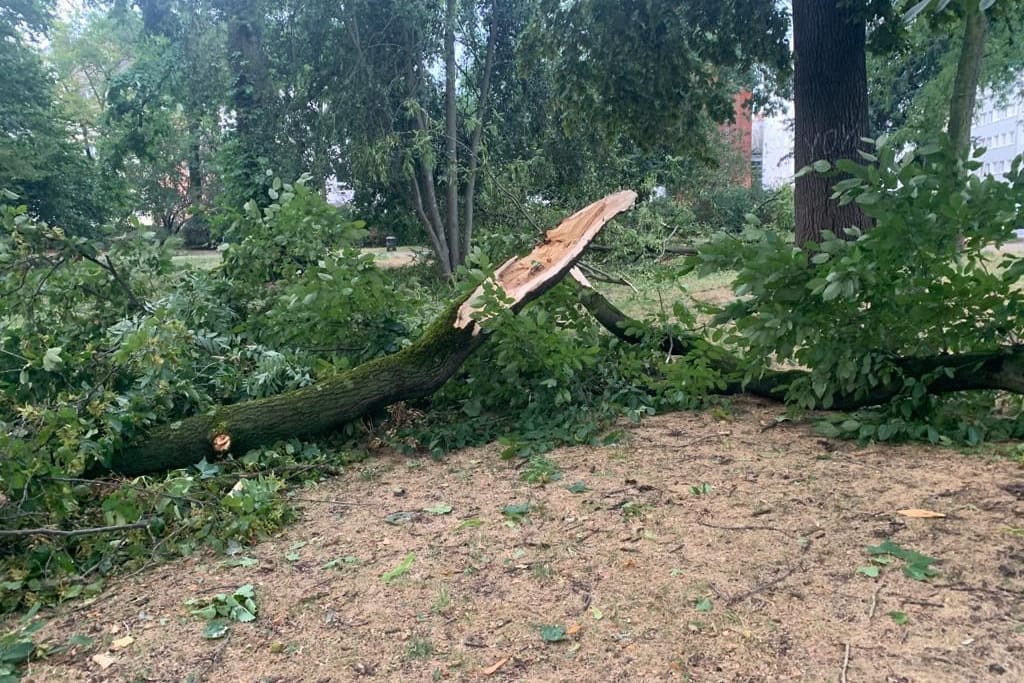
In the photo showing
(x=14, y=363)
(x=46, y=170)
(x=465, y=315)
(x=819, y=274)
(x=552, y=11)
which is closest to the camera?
(x=819, y=274)

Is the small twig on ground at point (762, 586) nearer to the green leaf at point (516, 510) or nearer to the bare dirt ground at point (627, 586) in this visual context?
the bare dirt ground at point (627, 586)

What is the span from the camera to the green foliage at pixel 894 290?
11.1 feet

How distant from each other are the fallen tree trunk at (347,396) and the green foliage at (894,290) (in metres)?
1.24

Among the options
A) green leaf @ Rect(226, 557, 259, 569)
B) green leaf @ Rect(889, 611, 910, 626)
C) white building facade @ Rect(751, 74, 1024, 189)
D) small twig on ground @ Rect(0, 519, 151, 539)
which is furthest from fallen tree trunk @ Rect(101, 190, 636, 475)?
white building facade @ Rect(751, 74, 1024, 189)

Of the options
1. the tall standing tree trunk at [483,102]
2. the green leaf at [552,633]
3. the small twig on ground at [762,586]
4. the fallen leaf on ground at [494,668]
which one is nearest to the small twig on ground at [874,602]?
the small twig on ground at [762,586]

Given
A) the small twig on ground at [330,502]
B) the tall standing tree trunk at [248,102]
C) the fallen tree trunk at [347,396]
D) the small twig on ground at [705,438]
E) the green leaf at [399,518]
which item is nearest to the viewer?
the green leaf at [399,518]

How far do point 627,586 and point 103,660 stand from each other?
1.69 metres

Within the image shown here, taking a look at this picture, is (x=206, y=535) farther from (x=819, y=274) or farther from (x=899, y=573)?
(x=819, y=274)

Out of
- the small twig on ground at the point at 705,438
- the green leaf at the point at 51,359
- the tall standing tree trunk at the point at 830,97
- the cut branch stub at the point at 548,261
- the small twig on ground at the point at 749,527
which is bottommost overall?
the small twig on ground at the point at 749,527

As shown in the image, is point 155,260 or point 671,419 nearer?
point 671,419

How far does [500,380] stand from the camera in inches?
190

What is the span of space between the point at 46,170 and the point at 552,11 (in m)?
14.9

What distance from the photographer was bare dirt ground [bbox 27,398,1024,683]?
2.17 meters

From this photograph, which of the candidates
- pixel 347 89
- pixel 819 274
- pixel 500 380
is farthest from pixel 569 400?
pixel 347 89
